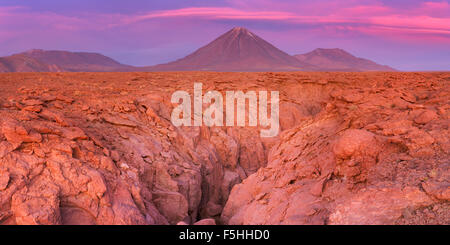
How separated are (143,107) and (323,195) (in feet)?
22.8

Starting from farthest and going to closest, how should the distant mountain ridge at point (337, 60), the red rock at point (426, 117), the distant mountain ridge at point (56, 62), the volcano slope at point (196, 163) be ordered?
the distant mountain ridge at point (337, 60) < the distant mountain ridge at point (56, 62) < the red rock at point (426, 117) < the volcano slope at point (196, 163)

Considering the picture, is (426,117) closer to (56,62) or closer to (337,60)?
(56,62)

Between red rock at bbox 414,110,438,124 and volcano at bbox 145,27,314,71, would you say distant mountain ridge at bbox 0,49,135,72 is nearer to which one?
volcano at bbox 145,27,314,71

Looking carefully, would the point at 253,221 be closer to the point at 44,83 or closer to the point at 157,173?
the point at 157,173

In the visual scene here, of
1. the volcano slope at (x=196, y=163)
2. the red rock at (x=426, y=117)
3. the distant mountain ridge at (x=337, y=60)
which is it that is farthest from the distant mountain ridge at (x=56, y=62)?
the distant mountain ridge at (x=337, y=60)

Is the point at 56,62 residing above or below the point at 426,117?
above

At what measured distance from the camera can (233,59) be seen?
66.2 metres

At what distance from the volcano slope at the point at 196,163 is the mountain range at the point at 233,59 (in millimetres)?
46094

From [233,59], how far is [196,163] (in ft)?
189

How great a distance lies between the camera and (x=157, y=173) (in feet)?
28.5

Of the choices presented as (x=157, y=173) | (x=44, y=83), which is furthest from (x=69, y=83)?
(x=157, y=173)

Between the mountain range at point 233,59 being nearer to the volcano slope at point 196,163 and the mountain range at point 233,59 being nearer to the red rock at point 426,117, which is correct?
the volcano slope at point 196,163

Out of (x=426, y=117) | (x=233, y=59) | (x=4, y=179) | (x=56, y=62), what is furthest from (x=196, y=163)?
(x=56, y=62)

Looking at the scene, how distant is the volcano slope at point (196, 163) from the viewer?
4875mm
